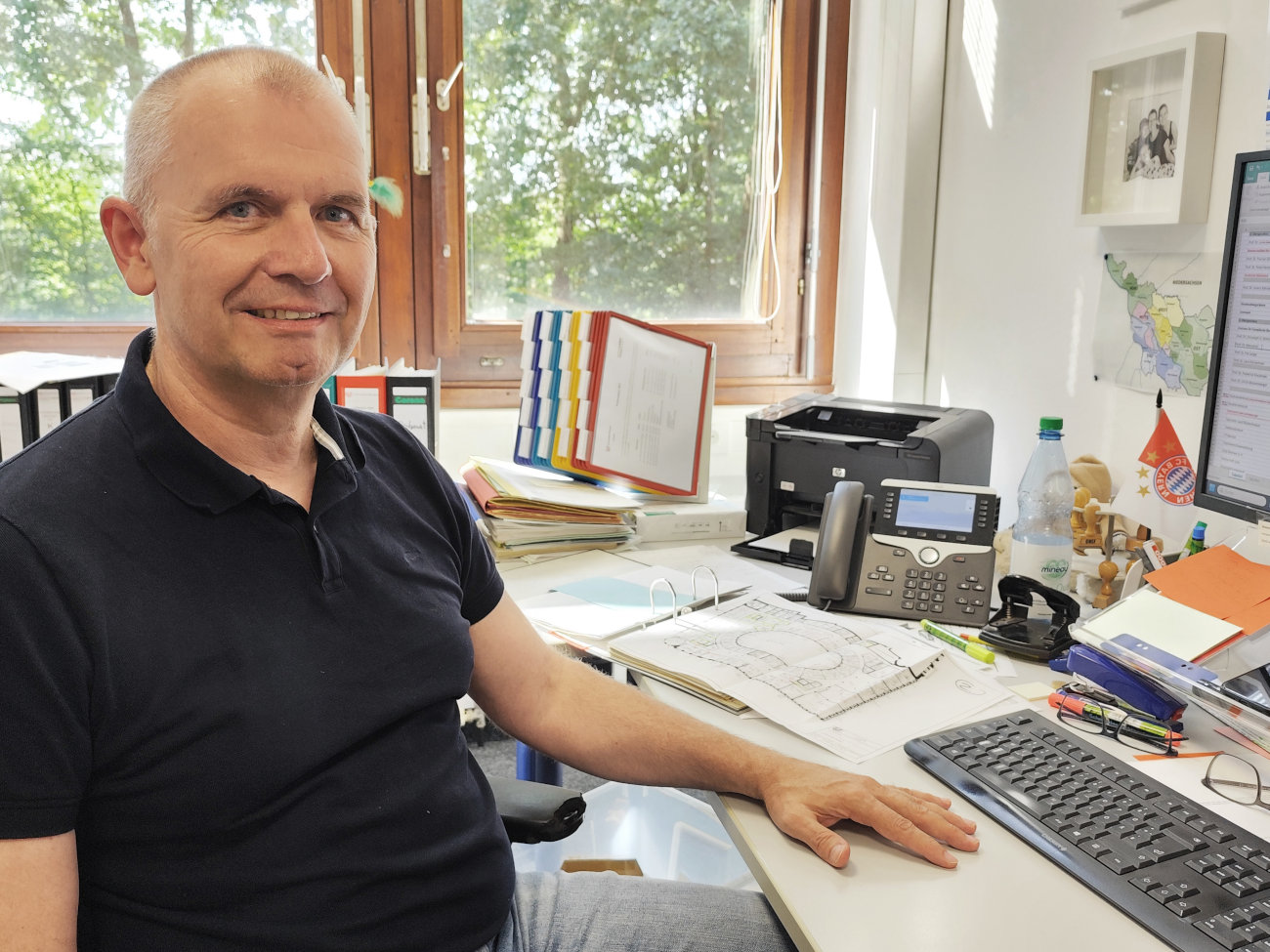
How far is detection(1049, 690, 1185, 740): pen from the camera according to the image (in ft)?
3.69

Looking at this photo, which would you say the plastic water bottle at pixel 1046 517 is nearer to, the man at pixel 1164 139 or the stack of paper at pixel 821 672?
the stack of paper at pixel 821 672

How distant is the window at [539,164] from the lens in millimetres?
2463

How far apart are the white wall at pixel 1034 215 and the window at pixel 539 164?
0.27m

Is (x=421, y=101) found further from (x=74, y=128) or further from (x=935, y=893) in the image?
(x=935, y=893)

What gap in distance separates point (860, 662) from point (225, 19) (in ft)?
7.13

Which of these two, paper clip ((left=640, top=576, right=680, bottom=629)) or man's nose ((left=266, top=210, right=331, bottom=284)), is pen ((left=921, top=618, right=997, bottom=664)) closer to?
paper clip ((left=640, top=576, right=680, bottom=629))

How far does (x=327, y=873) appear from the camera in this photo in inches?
35.9

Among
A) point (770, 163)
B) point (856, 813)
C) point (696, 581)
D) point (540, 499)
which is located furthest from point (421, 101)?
point (856, 813)

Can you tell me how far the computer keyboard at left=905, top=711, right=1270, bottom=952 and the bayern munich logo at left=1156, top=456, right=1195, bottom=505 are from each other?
755mm

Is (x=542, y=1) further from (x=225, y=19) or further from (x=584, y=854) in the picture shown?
(x=584, y=854)

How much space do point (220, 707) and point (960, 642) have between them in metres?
0.94

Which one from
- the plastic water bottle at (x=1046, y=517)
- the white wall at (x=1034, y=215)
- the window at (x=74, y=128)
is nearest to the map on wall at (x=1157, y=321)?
the white wall at (x=1034, y=215)

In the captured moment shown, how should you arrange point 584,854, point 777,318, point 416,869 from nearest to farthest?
1. point 416,869
2. point 584,854
3. point 777,318

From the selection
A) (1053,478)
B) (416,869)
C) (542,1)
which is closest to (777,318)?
(542,1)
